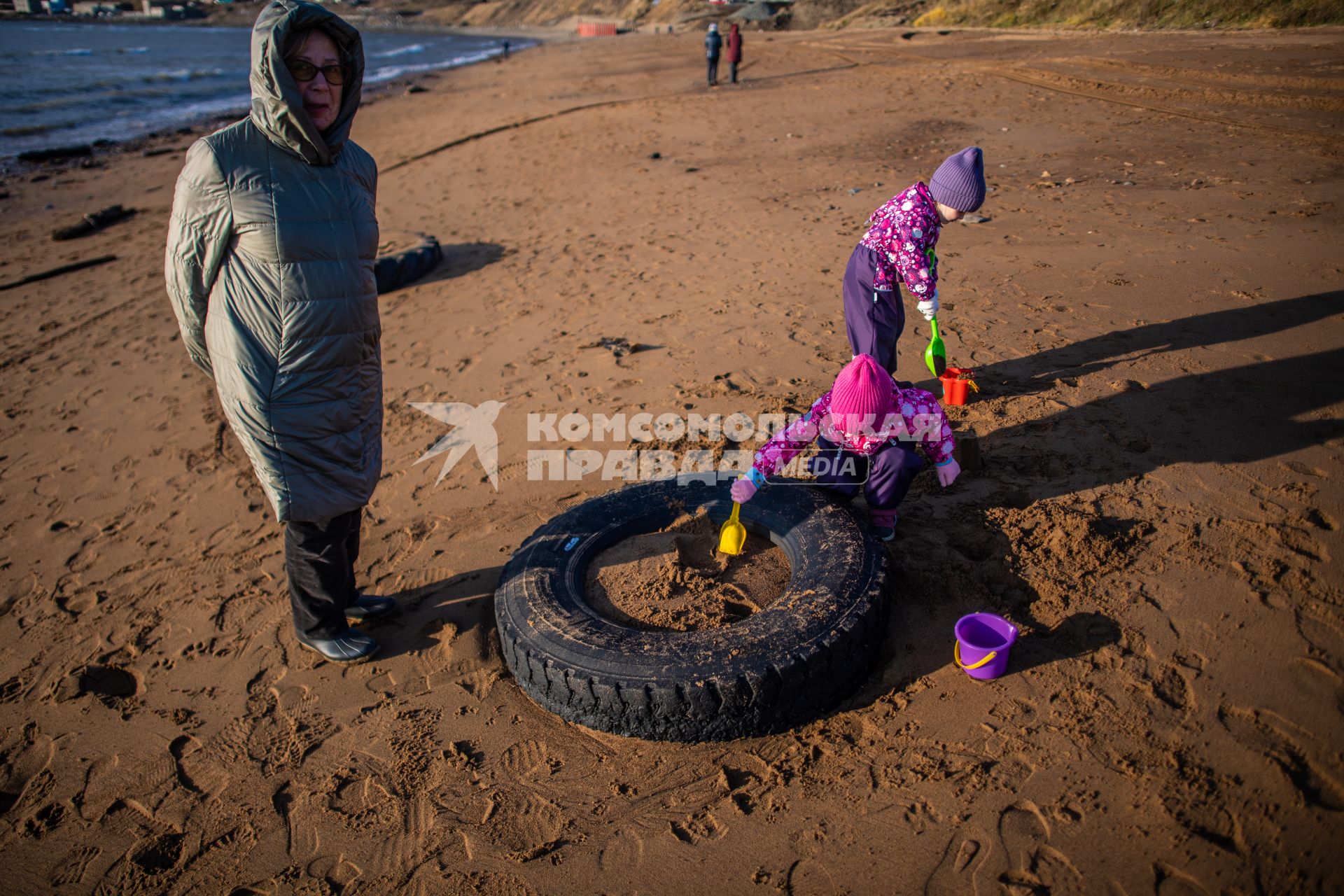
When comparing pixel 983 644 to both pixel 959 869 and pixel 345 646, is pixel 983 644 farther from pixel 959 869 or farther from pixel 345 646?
pixel 345 646

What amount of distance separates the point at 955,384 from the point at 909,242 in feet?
3.51

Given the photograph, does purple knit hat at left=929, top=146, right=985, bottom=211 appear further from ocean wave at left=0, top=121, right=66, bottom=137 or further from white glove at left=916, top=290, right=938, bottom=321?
ocean wave at left=0, top=121, right=66, bottom=137

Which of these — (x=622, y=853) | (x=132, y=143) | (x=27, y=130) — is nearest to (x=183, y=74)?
(x=27, y=130)

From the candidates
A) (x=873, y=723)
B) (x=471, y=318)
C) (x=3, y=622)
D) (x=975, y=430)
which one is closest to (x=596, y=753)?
(x=873, y=723)

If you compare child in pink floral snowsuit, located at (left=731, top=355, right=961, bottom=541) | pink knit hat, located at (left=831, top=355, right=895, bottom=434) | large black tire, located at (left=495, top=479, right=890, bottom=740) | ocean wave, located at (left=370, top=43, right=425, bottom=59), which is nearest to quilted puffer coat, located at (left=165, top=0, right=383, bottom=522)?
large black tire, located at (left=495, top=479, right=890, bottom=740)

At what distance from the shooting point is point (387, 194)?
41.1 ft

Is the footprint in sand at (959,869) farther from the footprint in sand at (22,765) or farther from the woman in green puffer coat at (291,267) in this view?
the footprint in sand at (22,765)

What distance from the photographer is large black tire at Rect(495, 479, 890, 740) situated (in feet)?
9.55

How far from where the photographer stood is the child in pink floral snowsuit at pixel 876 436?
3.70 metres

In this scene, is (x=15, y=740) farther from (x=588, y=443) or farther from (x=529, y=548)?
(x=588, y=443)

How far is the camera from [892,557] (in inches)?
152

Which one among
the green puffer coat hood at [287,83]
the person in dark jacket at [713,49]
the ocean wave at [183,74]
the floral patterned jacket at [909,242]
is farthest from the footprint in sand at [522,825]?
the ocean wave at [183,74]

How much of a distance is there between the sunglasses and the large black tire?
2.15m

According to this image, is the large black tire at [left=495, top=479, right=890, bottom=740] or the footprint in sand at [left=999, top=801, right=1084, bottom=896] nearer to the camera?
the footprint in sand at [left=999, top=801, right=1084, bottom=896]
